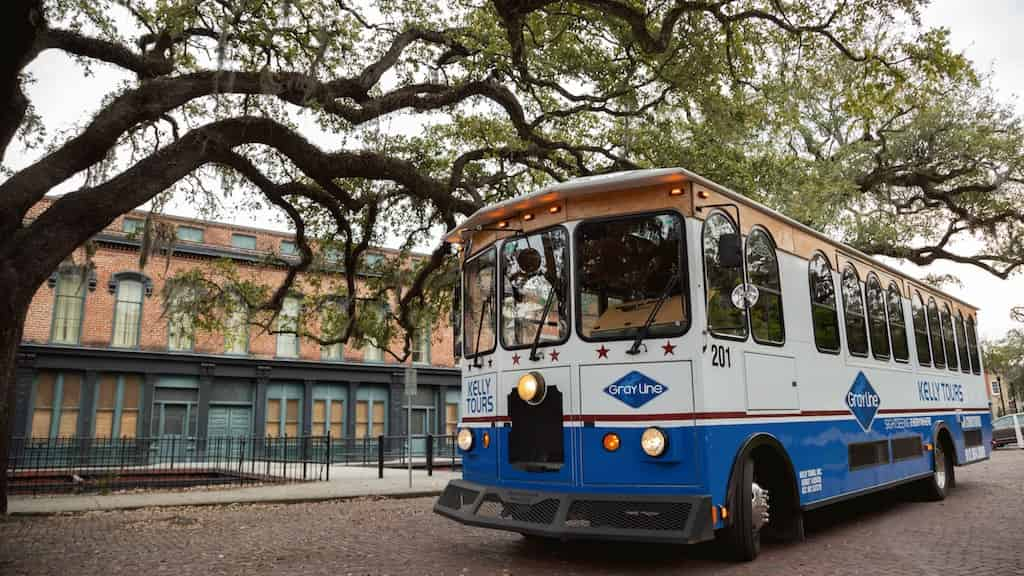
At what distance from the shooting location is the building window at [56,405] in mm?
23812

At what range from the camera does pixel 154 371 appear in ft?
84.2

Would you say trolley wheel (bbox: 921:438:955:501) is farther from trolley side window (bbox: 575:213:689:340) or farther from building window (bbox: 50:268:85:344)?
building window (bbox: 50:268:85:344)

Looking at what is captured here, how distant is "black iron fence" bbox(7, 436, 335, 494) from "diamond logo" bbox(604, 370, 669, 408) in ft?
40.9

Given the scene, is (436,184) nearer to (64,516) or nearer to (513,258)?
(513,258)

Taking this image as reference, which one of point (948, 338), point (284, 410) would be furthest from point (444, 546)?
point (284, 410)

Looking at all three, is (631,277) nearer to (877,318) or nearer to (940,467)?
(877,318)

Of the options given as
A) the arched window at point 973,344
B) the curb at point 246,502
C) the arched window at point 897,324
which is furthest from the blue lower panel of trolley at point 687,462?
the curb at point 246,502

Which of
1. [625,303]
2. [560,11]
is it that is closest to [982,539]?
[625,303]

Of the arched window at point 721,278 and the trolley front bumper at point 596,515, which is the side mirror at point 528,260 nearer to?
the arched window at point 721,278

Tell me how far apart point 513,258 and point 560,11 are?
6172mm

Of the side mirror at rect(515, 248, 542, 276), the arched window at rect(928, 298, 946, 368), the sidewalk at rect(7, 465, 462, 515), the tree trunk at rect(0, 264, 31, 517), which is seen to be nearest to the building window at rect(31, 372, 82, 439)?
the sidewalk at rect(7, 465, 462, 515)

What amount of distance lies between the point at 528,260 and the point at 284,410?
78.1 feet

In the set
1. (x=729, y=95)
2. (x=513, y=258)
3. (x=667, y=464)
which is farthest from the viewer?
(x=729, y=95)

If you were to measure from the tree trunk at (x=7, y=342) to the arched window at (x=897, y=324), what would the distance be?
11382mm
